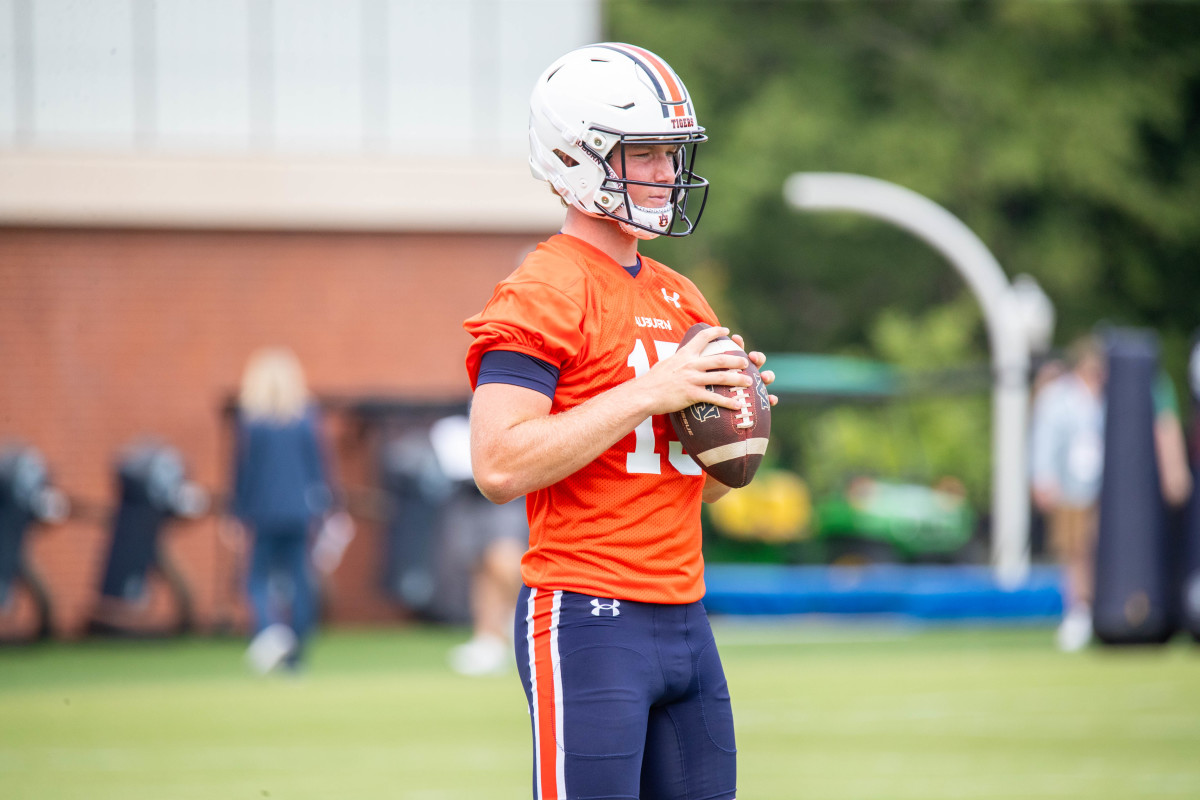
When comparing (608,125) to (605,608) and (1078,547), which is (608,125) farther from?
(1078,547)

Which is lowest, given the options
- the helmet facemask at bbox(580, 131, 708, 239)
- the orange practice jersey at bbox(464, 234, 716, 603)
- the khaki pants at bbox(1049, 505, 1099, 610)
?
the khaki pants at bbox(1049, 505, 1099, 610)

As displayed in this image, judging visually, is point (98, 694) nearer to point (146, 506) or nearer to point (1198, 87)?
point (146, 506)

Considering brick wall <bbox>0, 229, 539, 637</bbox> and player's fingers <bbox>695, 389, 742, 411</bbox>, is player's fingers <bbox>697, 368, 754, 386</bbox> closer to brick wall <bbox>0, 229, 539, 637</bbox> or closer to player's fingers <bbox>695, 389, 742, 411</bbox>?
player's fingers <bbox>695, 389, 742, 411</bbox>

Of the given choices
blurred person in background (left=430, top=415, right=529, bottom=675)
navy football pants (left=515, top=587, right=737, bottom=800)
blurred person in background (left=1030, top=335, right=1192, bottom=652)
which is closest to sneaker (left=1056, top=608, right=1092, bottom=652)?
blurred person in background (left=1030, top=335, right=1192, bottom=652)

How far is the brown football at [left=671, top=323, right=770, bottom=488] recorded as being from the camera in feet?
10.1

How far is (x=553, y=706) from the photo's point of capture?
9.96ft

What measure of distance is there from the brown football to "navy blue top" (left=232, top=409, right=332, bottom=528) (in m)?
7.32

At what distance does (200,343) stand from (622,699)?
12.5m

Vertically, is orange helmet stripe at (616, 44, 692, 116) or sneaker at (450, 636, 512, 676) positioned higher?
orange helmet stripe at (616, 44, 692, 116)

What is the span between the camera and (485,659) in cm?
1056

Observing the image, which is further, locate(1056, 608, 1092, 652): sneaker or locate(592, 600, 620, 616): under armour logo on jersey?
locate(1056, 608, 1092, 652): sneaker

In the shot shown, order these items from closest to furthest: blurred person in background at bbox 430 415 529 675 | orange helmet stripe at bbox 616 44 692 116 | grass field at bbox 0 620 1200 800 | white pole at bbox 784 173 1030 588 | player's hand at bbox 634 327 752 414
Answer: player's hand at bbox 634 327 752 414 < orange helmet stripe at bbox 616 44 692 116 < grass field at bbox 0 620 1200 800 < blurred person in background at bbox 430 415 529 675 < white pole at bbox 784 173 1030 588

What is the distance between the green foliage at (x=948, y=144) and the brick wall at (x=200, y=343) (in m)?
11.8

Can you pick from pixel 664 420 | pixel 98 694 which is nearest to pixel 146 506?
pixel 98 694
